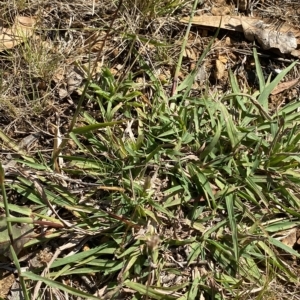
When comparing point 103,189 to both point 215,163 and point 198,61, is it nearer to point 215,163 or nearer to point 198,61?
point 215,163

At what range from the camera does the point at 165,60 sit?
2.25 meters

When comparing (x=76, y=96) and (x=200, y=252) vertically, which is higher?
(x=76, y=96)

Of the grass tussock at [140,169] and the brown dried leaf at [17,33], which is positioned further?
the brown dried leaf at [17,33]

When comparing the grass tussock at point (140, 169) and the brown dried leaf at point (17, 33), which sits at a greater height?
the brown dried leaf at point (17, 33)

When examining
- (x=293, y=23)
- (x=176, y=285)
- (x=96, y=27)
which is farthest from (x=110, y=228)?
(x=293, y=23)

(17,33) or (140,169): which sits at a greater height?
(17,33)

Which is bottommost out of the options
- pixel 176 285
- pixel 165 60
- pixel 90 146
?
pixel 176 285

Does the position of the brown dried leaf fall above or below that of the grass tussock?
above

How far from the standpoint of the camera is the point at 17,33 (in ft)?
7.19

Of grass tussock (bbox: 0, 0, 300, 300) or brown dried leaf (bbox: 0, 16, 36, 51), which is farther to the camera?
brown dried leaf (bbox: 0, 16, 36, 51)

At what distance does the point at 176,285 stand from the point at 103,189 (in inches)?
18.4

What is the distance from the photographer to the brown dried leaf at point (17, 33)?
2.17m

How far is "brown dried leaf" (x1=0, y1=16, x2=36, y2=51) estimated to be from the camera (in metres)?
2.17

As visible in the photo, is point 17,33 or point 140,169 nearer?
point 140,169
